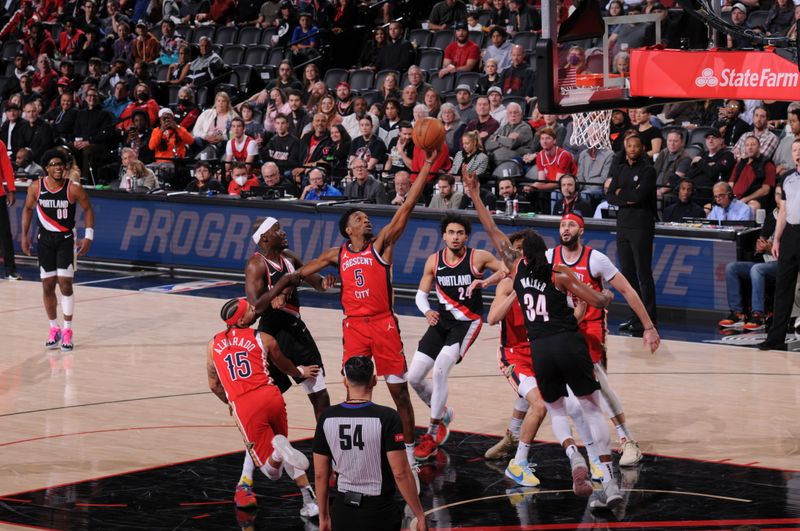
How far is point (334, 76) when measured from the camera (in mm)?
23438

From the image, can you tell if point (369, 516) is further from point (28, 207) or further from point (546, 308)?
point (28, 207)

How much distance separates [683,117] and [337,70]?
697 centimetres

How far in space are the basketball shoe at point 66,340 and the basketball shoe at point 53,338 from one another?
0.08 meters

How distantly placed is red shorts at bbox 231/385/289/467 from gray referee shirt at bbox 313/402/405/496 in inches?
77.1

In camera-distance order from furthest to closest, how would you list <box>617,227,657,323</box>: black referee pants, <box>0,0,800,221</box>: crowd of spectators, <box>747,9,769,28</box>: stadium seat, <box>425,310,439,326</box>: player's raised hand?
<box>747,9,769,28</box>: stadium seat
<box>0,0,800,221</box>: crowd of spectators
<box>617,227,657,323</box>: black referee pants
<box>425,310,439,326</box>: player's raised hand

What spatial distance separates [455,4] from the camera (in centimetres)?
2364

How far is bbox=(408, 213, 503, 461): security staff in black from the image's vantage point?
33.9 ft

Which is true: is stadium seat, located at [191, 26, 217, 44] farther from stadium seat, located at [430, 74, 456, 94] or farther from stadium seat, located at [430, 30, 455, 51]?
stadium seat, located at [430, 74, 456, 94]

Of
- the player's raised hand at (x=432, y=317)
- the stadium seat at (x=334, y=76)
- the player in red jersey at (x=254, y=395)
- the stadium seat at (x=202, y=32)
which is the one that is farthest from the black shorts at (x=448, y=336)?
the stadium seat at (x=202, y=32)

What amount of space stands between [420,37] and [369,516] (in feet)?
58.2

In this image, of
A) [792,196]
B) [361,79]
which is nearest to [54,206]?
[792,196]

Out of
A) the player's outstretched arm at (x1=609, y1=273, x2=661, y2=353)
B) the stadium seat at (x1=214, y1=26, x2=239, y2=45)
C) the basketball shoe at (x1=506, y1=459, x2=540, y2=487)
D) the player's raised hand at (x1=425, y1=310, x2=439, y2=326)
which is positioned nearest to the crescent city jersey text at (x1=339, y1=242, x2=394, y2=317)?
the player's raised hand at (x1=425, y1=310, x2=439, y2=326)

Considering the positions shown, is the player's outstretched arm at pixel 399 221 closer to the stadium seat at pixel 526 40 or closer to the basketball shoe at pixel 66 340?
the basketball shoe at pixel 66 340

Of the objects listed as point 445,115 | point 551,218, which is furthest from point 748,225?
point 445,115
